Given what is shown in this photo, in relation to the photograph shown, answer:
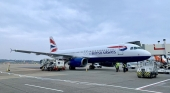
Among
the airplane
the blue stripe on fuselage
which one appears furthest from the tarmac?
the airplane

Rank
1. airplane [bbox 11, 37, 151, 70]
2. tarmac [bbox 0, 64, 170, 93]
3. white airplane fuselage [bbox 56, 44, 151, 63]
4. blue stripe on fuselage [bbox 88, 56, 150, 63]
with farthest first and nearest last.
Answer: airplane [bbox 11, 37, 151, 70]
white airplane fuselage [bbox 56, 44, 151, 63]
blue stripe on fuselage [bbox 88, 56, 150, 63]
tarmac [bbox 0, 64, 170, 93]

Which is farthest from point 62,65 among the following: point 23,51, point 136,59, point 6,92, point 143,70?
point 6,92

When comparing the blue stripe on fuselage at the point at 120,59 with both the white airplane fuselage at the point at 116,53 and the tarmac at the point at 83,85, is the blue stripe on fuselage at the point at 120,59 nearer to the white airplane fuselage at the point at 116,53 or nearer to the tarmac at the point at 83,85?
the white airplane fuselage at the point at 116,53

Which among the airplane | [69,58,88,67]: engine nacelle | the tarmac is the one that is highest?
the airplane

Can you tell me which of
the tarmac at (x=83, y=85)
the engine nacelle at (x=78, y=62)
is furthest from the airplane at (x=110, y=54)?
the tarmac at (x=83, y=85)

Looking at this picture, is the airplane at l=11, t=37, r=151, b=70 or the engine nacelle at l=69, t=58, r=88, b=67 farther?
the engine nacelle at l=69, t=58, r=88, b=67

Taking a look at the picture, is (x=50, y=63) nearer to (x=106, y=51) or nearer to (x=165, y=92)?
(x=106, y=51)

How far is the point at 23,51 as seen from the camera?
2523 cm

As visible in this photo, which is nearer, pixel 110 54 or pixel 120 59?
pixel 120 59

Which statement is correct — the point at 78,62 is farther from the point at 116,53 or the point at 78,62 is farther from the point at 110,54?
the point at 116,53

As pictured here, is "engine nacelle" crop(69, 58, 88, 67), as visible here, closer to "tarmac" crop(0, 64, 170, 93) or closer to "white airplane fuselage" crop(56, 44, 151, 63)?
"white airplane fuselage" crop(56, 44, 151, 63)

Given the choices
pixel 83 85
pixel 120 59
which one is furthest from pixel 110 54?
pixel 83 85

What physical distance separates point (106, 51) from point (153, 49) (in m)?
14.0

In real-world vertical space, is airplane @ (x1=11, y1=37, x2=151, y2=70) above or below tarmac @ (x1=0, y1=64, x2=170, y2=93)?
above
